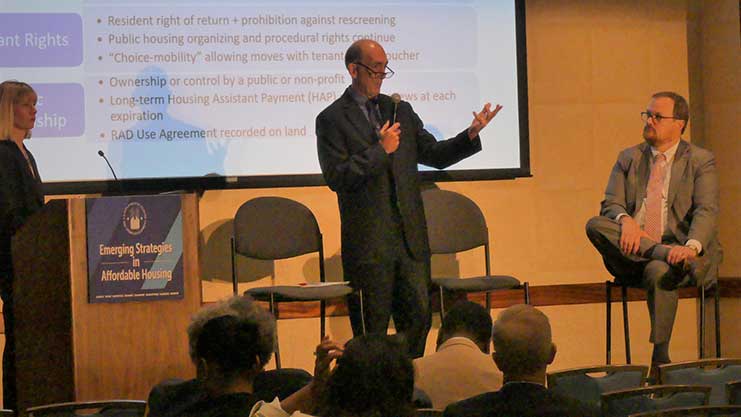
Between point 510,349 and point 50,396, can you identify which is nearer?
point 510,349

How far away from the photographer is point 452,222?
597 cm

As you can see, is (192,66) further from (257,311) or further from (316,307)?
(257,311)

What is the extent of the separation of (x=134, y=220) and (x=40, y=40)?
2077 mm

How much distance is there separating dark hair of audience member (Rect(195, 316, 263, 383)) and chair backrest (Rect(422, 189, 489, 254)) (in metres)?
3.29

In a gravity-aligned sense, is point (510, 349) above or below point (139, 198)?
below

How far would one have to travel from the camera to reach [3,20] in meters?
5.80

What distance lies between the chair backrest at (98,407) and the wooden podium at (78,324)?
1.16 metres

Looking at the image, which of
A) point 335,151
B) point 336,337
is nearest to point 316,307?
point 336,337

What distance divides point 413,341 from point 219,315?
95.5 inches

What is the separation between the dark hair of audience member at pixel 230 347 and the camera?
259 cm

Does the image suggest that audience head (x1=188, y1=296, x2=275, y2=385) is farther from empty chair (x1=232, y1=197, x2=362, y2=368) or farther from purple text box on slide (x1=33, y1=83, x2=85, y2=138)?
purple text box on slide (x1=33, y1=83, x2=85, y2=138)

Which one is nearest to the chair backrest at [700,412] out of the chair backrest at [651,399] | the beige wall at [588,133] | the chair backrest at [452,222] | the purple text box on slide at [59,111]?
the chair backrest at [651,399]

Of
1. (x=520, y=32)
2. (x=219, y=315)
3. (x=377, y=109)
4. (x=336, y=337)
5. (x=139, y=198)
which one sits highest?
(x=520, y=32)

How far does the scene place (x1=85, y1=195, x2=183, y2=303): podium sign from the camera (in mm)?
4195
